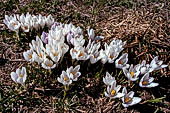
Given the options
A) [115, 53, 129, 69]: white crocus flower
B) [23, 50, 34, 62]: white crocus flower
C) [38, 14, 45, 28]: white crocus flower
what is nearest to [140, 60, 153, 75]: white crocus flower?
[115, 53, 129, 69]: white crocus flower

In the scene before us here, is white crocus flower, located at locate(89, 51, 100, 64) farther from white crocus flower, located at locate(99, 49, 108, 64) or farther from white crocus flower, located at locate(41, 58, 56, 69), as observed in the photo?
white crocus flower, located at locate(41, 58, 56, 69)

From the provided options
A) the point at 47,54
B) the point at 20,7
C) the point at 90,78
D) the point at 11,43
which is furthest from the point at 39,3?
the point at 90,78

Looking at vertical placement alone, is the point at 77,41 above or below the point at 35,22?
below

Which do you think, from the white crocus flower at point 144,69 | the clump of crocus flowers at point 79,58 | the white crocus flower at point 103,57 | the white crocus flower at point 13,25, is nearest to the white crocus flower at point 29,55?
the clump of crocus flowers at point 79,58

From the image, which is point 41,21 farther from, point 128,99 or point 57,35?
point 128,99

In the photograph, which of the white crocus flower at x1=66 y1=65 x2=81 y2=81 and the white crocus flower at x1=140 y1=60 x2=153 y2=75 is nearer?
the white crocus flower at x1=66 y1=65 x2=81 y2=81

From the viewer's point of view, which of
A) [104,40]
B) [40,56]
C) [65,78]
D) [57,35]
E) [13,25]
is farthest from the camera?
[104,40]

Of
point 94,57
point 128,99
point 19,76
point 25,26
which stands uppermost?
point 25,26

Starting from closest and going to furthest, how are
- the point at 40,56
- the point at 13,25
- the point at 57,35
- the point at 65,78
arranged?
the point at 65,78 → the point at 40,56 → the point at 57,35 → the point at 13,25

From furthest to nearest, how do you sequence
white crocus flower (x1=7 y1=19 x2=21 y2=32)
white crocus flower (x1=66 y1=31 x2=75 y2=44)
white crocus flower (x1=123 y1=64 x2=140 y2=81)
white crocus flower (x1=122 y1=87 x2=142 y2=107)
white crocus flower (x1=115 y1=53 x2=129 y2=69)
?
white crocus flower (x1=7 y1=19 x2=21 y2=32), white crocus flower (x1=66 y1=31 x2=75 y2=44), white crocus flower (x1=115 y1=53 x2=129 y2=69), white crocus flower (x1=123 y1=64 x2=140 y2=81), white crocus flower (x1=122 y1=87 x2=142 y2=107)

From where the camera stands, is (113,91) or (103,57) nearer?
(113,91)

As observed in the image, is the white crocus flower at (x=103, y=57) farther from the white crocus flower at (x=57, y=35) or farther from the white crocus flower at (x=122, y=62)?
the white crocus flower at (x=57, y=35)

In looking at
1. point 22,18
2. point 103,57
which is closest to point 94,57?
point 103,57
